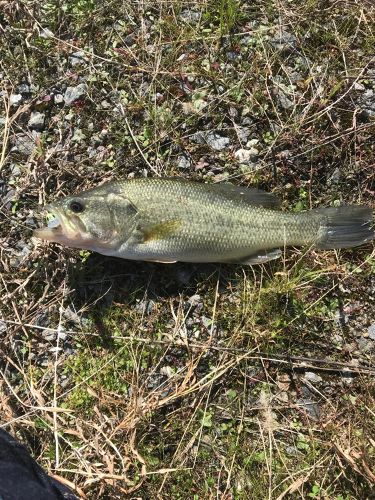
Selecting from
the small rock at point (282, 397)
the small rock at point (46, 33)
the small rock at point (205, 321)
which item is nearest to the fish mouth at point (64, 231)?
the small rock at point (205, 321)

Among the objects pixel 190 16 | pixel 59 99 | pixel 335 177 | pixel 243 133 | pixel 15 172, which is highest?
pixel 190 16

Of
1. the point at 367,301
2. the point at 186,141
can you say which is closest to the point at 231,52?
the point at 186,141

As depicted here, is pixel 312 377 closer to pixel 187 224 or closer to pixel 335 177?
pixel 187 224

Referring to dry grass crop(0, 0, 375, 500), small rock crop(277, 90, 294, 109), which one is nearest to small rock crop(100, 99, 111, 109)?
dry grass crop(0, 0, 375, 500)

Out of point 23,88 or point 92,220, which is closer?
point 92,220

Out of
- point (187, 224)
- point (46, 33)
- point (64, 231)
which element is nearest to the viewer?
point (64, 231)

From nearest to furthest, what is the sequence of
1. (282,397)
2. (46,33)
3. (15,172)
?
1. (282,397)
2. (15,172)
3. (46,33)

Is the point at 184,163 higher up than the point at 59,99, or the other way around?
the point at 59,99

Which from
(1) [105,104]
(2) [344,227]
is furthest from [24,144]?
(2) [344,227]
